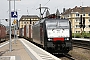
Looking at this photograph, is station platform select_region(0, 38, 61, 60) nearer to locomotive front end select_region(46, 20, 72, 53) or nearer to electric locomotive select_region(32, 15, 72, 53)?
electric locomotive select_region(32, 15, 72, 53)

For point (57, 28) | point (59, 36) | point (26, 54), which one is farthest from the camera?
point (57, 28)

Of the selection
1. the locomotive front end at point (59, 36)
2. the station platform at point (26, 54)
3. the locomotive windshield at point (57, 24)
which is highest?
the locomotive windshield at point (57, 24)

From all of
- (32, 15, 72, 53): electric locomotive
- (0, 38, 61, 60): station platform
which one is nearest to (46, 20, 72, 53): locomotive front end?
(32, 15, 72, 53): electric locomotive

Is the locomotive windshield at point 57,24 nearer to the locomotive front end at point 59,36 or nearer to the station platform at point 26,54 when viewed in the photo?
the locomotive front end at point 59,36

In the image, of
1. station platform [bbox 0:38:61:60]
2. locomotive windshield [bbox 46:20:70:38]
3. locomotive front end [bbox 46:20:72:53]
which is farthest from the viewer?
locomotive windshield [bbox 46:20:70:38]

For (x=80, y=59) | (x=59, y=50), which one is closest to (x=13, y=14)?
(x=59, y=50)

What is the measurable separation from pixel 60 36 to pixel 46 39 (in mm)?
1167

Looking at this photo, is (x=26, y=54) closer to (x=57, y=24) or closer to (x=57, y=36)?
(x=57, y=36)

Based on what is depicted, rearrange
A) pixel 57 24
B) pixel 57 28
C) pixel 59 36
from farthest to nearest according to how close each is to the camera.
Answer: pixel 57 24 < pixel 57 28 < pixel 59 36

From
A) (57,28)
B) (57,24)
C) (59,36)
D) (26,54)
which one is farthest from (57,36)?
(26,54)

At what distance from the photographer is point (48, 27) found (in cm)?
2280

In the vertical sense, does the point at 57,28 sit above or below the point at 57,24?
below

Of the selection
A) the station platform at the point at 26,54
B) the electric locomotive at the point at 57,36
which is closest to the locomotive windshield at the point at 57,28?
the electric locomotive at the point at 57,36

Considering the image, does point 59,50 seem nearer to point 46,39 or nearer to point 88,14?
point 46,39
